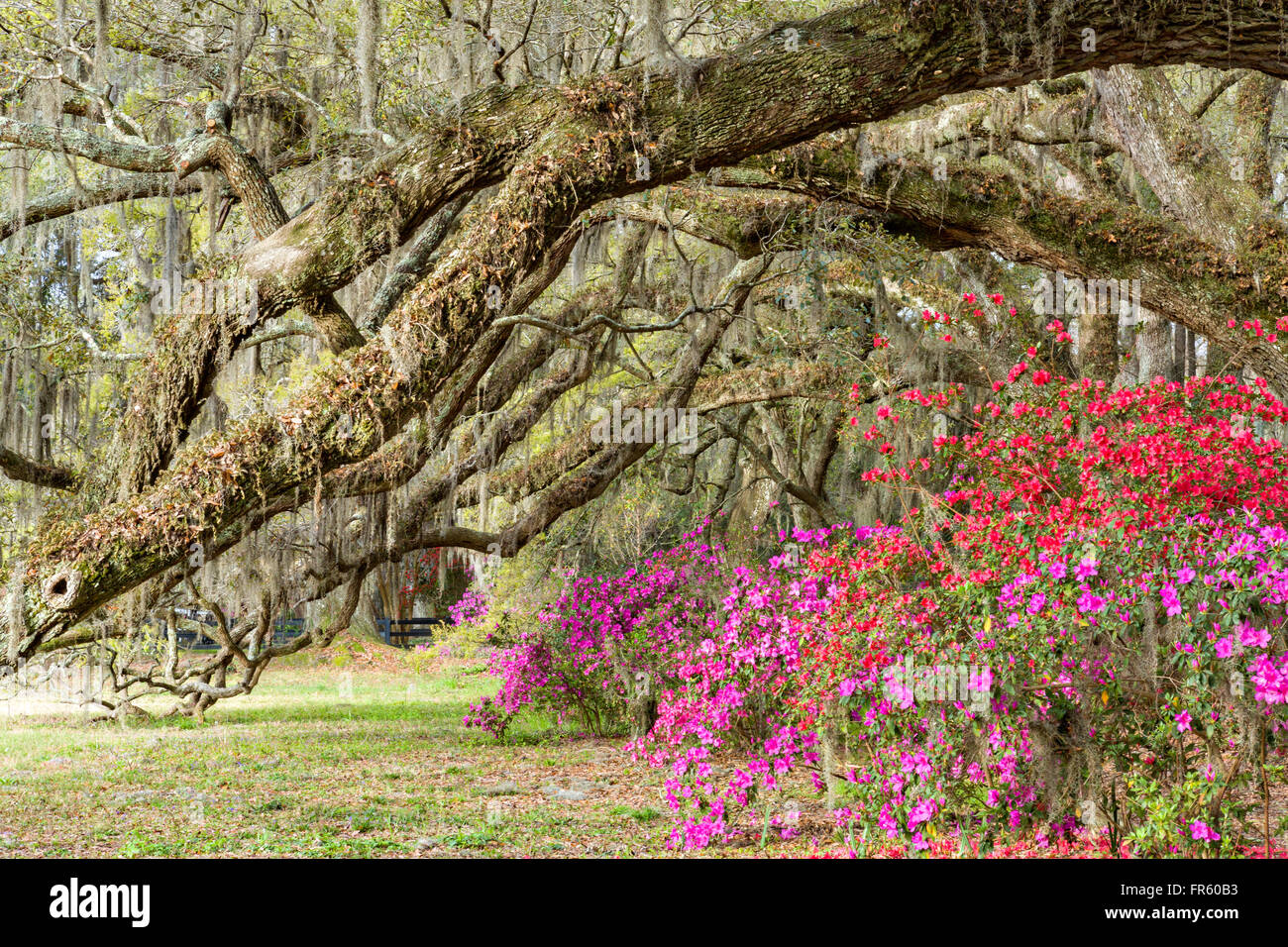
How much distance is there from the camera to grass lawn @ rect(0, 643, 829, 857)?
613 cm

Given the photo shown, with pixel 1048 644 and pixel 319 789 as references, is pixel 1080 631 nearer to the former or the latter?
pixel 1048 644

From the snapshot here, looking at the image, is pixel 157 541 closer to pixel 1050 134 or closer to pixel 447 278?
pixel 447 278

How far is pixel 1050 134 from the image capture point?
27.5 feet

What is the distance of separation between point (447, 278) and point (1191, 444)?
10.0 ft

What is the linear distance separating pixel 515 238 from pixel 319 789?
5016mm

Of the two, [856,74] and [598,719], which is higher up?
[856,74]

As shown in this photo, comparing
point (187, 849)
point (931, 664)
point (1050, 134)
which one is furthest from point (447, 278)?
point (1050, 134)

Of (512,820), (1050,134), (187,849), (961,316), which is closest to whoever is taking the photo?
(187,849)

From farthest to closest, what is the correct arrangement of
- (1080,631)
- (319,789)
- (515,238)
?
(319,789) → (515,238) → (1080,631)

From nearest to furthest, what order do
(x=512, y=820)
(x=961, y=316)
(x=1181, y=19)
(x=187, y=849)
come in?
1. (x=1181, y=19)
2. (x=187, y=849)
3. (x=512, y=820)
4. (x=961, y=316)

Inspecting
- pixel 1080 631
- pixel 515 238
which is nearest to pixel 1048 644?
pixel 1080 631

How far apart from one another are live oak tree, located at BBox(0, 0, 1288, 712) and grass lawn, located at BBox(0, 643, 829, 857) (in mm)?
1073

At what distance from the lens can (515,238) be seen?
475 cm

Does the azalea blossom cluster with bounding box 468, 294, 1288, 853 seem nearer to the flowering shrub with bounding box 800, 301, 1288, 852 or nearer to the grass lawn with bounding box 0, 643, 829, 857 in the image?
the flowering shrub with bounding box 800, 301, 1288, 852
